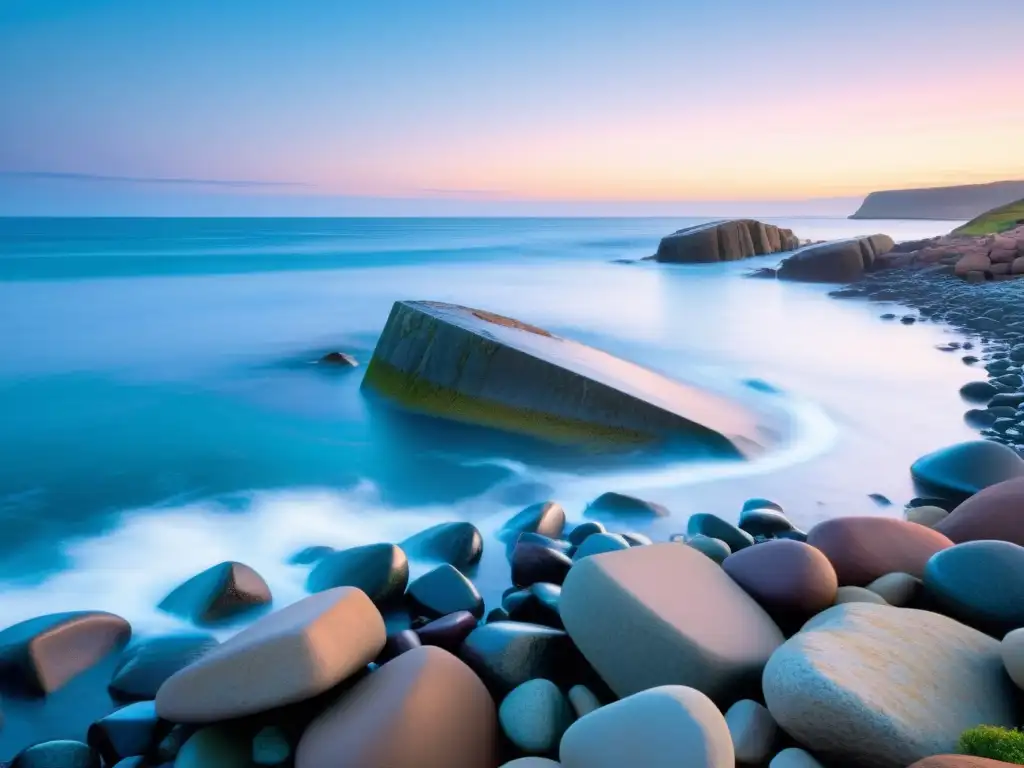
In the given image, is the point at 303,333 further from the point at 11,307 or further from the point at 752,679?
the point at 752,679

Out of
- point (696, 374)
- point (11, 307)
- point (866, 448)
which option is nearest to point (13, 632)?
point (866, 448)

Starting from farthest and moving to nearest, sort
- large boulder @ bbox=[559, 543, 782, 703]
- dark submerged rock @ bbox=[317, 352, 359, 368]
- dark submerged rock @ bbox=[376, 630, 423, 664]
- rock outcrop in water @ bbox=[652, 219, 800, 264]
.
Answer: rock outcrop in water @ bbox=[652, 219, 800, 264]
dark submerged rock @ bbox=[317, 352, 359, 368]
dark submerged rock @ bbox=[376, 630, 423, 664]
large boulder @ bbox=[559, 543, 782, 703]

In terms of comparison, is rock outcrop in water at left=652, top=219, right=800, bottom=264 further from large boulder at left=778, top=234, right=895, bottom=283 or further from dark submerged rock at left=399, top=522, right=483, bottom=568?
dark submerged rock at left=399, top=522, right=483, bottom=568

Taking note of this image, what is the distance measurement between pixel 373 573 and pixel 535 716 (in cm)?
118

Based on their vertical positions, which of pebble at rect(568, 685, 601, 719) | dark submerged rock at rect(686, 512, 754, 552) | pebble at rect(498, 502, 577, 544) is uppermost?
pebble at rect(568, 685, 601, 719)

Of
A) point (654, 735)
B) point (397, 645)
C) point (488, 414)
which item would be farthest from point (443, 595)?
point (488, 414)

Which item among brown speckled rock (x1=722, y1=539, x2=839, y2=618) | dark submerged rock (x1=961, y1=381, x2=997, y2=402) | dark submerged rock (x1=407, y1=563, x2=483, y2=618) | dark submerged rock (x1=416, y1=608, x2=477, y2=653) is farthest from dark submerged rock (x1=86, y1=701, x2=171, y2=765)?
dark submerged rock (x1=961, y1=381, x2=997, y2=402)

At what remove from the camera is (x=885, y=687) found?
1.89 m

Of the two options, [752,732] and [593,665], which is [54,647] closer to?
[593,665]

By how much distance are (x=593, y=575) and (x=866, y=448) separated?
4060mm

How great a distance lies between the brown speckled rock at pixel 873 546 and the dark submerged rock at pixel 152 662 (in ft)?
7.84

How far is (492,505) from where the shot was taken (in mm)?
4707

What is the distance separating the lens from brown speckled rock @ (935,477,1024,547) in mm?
3043

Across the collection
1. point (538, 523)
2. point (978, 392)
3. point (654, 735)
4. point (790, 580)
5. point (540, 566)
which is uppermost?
point (654, 735)
